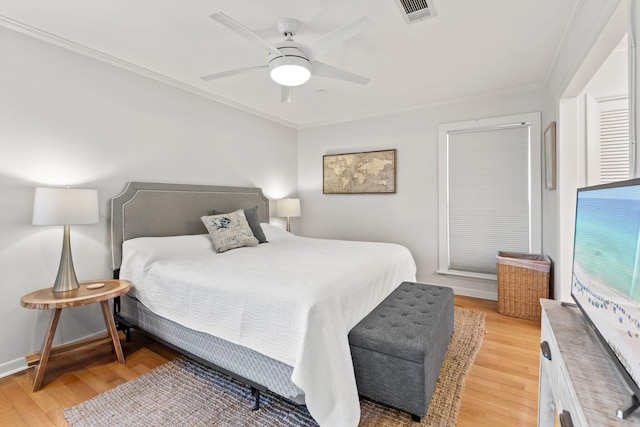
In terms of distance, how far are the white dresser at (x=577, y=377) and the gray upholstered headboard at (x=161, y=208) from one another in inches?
123

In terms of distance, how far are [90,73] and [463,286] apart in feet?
14.9

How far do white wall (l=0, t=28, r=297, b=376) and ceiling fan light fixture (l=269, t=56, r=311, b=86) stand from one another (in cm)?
162

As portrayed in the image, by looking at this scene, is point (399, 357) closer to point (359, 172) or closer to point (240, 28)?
point (240, 28)

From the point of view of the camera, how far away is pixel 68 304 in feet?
6.41

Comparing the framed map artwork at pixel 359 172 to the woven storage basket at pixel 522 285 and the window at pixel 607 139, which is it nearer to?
the woven storage basket at pixel 522 285

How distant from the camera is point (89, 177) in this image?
2598 millimetres

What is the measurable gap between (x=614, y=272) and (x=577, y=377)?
328 mm

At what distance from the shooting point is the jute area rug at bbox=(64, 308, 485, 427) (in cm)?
165

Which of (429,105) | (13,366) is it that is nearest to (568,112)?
(429,105)

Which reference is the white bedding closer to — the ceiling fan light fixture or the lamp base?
the lamp base

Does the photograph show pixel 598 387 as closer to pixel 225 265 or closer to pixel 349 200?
pixel 225 265

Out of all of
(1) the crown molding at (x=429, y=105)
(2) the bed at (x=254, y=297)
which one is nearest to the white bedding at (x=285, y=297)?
(2) the bed at (x=254, y=297)

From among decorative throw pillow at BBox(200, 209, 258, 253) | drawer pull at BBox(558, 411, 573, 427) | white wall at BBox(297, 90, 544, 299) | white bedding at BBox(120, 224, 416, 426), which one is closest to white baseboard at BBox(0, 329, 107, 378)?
white bedding at BBox(120, 224, 416, 426)

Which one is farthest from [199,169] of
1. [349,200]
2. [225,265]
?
[349,200]
